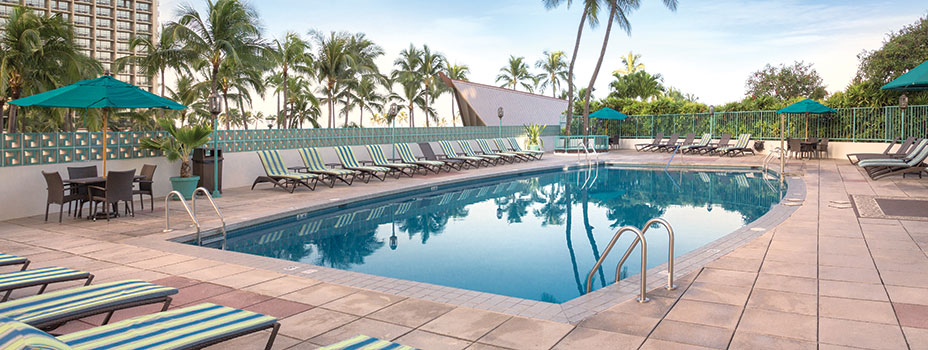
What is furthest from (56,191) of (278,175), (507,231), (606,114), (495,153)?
(606,114)

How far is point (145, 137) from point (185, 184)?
51.6 inches

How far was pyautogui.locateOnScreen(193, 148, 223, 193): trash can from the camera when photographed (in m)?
10.4

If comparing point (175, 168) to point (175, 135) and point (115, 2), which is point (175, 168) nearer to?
point (175, 135)

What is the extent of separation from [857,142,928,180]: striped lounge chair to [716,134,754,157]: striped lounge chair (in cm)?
812

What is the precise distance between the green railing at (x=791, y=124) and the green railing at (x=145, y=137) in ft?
34.6

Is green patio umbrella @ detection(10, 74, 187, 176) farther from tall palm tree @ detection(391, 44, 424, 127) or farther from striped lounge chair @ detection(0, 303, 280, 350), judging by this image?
tall palm tree @ detection(391, 44, 424, 127)

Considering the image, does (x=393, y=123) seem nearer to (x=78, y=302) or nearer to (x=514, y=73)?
(x=78, y=302)

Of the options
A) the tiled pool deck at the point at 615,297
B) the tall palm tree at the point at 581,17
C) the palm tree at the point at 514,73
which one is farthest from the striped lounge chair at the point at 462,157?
the palm tree at the point at 514,73

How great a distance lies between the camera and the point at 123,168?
32.0ft

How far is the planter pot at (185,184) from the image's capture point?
31.8 feet

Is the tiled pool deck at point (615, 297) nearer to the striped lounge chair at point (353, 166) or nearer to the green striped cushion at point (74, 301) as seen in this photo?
the green striped cushion at point (74, 301)

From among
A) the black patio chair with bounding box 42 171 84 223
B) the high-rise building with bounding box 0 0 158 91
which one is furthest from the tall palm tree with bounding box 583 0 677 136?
the high-rise building with bounding box 0 0 158 91

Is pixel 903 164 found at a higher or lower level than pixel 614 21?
lower

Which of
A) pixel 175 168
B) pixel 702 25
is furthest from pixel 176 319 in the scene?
pixel 702 25
